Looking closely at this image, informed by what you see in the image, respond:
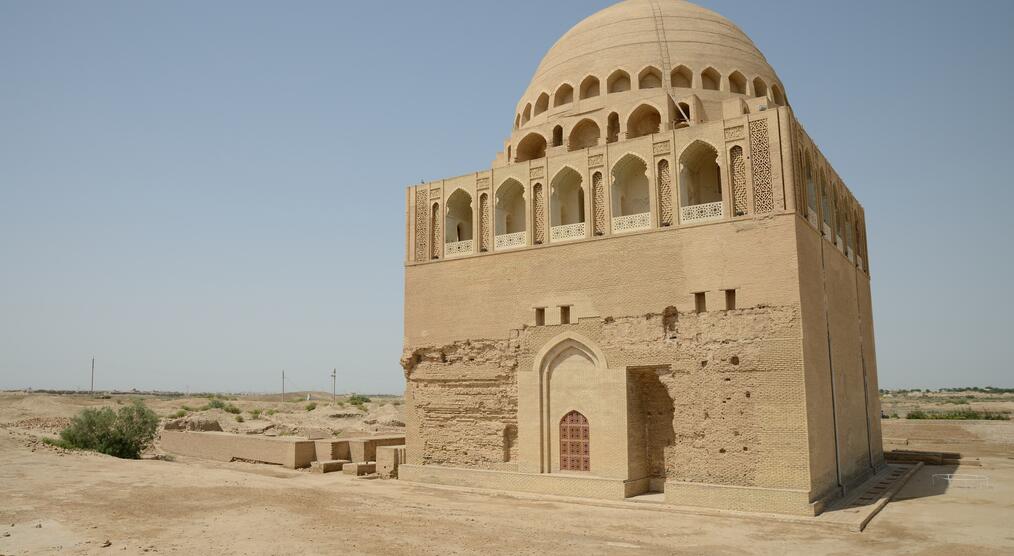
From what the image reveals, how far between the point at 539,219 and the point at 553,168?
136 centimetres

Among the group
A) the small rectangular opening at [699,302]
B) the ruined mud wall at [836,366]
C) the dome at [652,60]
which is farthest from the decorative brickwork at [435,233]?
the ruined mud wall at [836,366]

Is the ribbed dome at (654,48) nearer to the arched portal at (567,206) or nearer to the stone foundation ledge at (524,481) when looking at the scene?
the arched portal at (567,206)

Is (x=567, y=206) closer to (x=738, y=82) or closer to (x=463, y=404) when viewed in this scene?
(x=463, y=404)

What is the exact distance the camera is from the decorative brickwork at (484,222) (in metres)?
18.4

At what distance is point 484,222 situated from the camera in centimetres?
1864

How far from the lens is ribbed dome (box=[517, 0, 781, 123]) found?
1980 centimetres

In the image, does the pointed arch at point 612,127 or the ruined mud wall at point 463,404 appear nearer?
the ruined mud wall at point 463,404

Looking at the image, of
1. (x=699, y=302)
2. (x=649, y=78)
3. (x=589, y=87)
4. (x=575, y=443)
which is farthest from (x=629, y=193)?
(x=575, y=443)

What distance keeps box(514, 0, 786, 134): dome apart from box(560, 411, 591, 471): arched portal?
905cm

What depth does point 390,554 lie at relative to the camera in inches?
387

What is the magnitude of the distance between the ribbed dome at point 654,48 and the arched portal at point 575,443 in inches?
381

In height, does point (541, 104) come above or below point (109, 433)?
above

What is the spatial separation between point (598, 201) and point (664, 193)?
167cm

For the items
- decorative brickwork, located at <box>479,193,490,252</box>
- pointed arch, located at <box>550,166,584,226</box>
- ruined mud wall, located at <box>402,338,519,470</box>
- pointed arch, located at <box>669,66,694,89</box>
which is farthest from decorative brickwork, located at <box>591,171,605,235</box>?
pointed arch, located at <box>669,66,694,89</box>
